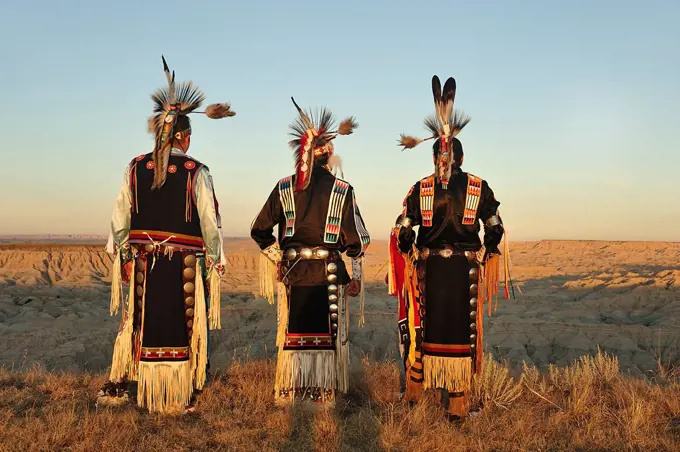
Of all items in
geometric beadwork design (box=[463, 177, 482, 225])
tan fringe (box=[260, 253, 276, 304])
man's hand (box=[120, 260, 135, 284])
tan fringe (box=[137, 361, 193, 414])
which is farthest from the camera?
tan fringe (box=[260, 253, 276, 304])

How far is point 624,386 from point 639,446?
144cm

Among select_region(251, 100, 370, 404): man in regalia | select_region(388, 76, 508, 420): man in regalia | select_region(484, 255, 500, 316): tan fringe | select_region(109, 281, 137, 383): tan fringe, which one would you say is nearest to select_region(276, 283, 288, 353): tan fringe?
select_region(251, 100, 370, 404): man in regalia

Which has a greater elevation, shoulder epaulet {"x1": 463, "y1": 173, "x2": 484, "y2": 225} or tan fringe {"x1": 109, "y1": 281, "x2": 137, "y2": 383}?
shoulder epaulet {"x1": 463, "y1": 173, "x2": 484, "y2": 225}

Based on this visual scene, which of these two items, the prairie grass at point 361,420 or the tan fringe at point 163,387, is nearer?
the prairie grass at point 361,420

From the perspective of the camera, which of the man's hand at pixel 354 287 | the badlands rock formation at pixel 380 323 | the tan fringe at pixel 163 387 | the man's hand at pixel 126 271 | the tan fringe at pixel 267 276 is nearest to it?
the tan fringe at pixel 163 387

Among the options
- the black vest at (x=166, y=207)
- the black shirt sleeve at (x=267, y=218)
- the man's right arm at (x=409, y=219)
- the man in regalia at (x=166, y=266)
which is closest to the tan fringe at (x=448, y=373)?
the man's right arm at (x=409, y=219)

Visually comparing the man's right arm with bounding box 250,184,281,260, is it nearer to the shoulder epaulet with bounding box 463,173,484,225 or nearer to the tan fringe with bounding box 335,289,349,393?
the tan fringe with bounding box 335,289,349,393

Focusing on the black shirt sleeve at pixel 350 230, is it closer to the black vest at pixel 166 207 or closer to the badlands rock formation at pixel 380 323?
the black vest at pixel 166 207

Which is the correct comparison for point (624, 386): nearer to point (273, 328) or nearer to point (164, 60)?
point (164, 60)

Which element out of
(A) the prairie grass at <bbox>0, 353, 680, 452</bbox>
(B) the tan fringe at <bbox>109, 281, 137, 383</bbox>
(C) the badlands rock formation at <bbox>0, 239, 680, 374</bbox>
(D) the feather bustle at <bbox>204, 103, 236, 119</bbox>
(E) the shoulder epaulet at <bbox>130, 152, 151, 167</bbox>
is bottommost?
(C) the badlands rock formation at <bbox>0, 239, 680, 374</bbox>

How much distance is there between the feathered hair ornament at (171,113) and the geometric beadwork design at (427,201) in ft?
6.10

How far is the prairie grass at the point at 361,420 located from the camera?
3.98 metres

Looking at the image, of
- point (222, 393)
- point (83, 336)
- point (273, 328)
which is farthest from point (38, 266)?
point (222, 393)

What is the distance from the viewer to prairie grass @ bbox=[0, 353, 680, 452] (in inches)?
157
